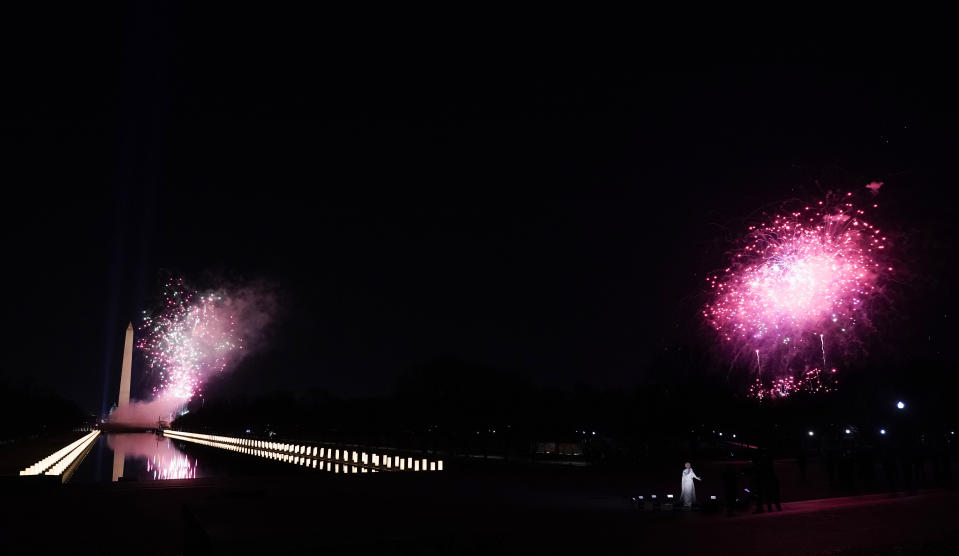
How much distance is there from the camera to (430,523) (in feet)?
33.5

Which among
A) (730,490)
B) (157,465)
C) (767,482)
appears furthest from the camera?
(157,465)

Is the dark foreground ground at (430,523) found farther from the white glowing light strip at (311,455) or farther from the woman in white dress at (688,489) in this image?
the white glowing light strip at (311,455)

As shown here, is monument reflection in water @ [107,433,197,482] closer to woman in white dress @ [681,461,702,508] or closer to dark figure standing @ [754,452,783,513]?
woman in white dress @ [681,461,702,508]

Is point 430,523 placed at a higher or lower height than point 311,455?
lower

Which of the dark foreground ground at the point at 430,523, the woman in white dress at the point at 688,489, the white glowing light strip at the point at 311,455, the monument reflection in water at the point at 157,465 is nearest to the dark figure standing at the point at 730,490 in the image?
the dark foreground ground at the point at 430,523

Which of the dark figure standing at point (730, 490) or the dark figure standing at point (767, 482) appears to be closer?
the dark figure standing at point (730, 490)

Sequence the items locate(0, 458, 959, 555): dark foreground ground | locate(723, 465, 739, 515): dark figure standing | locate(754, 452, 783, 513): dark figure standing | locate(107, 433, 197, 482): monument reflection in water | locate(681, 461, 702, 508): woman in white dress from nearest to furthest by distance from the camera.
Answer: locate(0, 458, 959, 555): dark foreground ground < locate(723, 465, 739, 515): dark figure standing < locate(681, 461, 702, 508): woman in white dress < locate(754, 452, 783, 513): dark figure standing < locate(107, 433, 197, 482): monument reflection in water

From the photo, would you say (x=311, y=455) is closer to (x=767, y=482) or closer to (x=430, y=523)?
(x=767, y=482)

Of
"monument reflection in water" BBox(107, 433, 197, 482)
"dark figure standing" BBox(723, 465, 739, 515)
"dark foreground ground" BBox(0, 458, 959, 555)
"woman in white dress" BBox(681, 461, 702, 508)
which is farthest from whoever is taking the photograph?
"monument reflection in water" BBox(107, 433, 197, 482)

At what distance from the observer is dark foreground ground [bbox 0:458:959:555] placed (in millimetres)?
8562

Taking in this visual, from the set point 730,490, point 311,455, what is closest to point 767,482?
point 730,490

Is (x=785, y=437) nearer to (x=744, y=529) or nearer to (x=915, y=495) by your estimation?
(x=915, y=495)

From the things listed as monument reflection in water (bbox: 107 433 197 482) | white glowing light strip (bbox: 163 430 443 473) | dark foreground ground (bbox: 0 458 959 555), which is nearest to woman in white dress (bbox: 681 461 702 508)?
dark foreground ground (bbox: 0 458 959 555)

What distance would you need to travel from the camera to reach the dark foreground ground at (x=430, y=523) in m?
8.56
